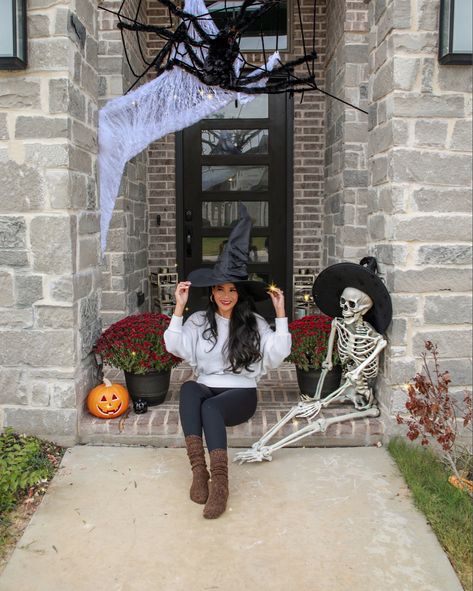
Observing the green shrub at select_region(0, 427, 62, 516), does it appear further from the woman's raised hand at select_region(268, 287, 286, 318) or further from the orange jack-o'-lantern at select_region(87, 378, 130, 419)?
the woman's raised hand at select_region(268, 287, 286, 318)

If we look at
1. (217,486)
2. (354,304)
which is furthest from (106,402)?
(354,304)

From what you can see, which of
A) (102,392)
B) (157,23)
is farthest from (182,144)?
(102,392)

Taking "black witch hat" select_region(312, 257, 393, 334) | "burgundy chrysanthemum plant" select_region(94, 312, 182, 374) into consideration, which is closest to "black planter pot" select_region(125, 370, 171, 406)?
Answer: "burgundy chrysanthemum plant" select_region(94, 312, 182, 374)

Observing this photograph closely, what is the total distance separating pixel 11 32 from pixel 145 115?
109 cm

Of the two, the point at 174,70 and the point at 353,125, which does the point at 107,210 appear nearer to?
the point at 174,70

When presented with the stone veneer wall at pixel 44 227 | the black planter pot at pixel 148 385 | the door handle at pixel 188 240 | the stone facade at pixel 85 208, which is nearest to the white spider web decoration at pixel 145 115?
the stone facade at pixel 85 208

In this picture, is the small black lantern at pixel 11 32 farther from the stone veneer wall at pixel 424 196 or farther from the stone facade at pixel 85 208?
the stone veneer wall at pixel 424 196

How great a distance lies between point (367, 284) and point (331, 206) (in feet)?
8.30

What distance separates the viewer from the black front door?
6.65m

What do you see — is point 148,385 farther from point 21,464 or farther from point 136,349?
point 21,464

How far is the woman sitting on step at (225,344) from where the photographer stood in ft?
11.2

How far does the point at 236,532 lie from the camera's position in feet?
9.65

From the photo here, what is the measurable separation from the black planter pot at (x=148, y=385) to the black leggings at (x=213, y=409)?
1.93 ft

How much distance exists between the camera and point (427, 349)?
140 inches
